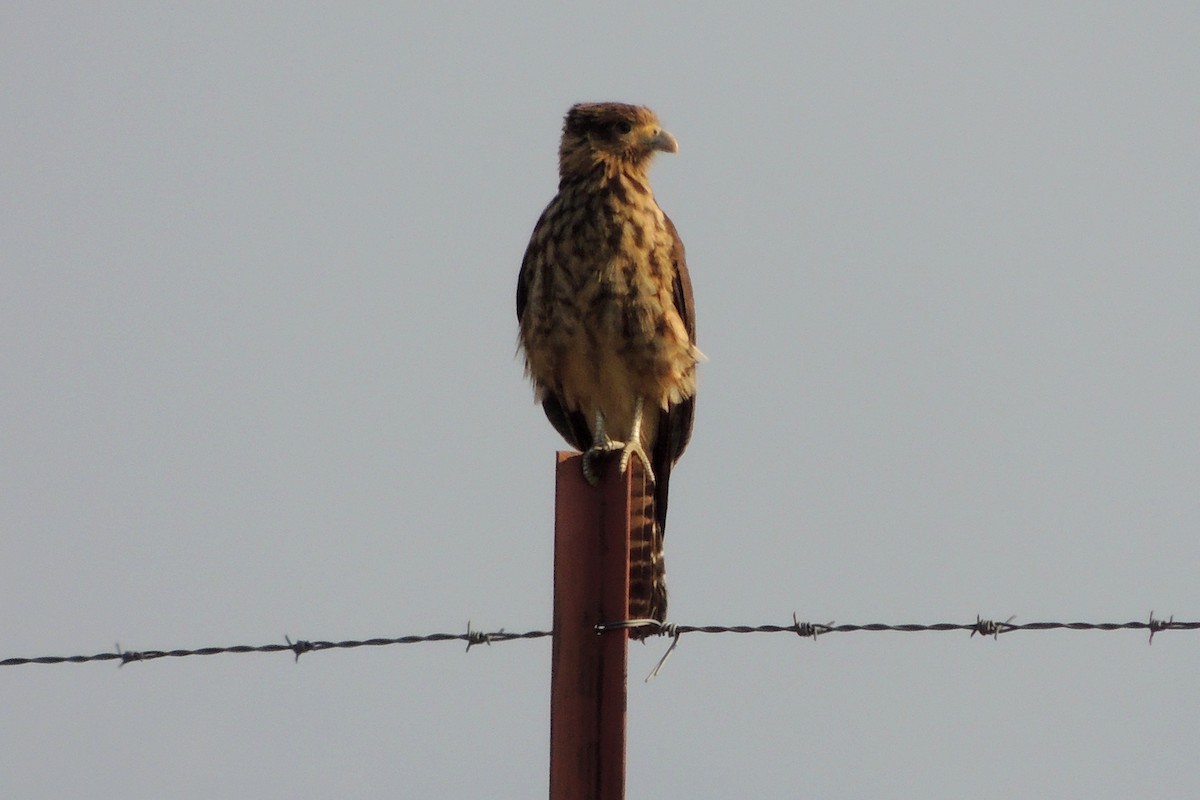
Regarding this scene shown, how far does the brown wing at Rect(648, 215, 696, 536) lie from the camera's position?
6.53 metres

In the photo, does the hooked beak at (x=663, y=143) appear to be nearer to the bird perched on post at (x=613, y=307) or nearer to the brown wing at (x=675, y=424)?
the bird perched on post at (x=613, y=307)

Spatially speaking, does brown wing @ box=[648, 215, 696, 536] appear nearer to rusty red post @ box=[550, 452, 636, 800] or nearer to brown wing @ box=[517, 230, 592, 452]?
brown wing @ box=[517, 230, 592, 452]

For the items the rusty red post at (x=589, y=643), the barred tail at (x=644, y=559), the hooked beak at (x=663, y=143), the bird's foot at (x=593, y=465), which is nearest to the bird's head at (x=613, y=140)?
the hooked beak at (x=663, y=143)

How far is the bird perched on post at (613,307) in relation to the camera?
6324 millimetres

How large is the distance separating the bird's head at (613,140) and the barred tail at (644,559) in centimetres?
133

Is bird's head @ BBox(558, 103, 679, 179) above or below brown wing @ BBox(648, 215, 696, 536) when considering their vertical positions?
above

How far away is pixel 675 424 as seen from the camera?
675 centimetres

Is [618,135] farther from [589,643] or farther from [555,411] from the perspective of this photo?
[589,643]

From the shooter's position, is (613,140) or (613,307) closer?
(613,307)

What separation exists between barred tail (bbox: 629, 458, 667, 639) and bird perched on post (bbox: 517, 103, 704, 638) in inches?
1.2

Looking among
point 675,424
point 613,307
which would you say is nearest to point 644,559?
point 613,307

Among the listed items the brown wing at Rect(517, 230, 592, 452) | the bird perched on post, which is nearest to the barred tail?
the bird perched on post

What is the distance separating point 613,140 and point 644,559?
2.49m

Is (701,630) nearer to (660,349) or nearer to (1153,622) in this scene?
(1153,622)
